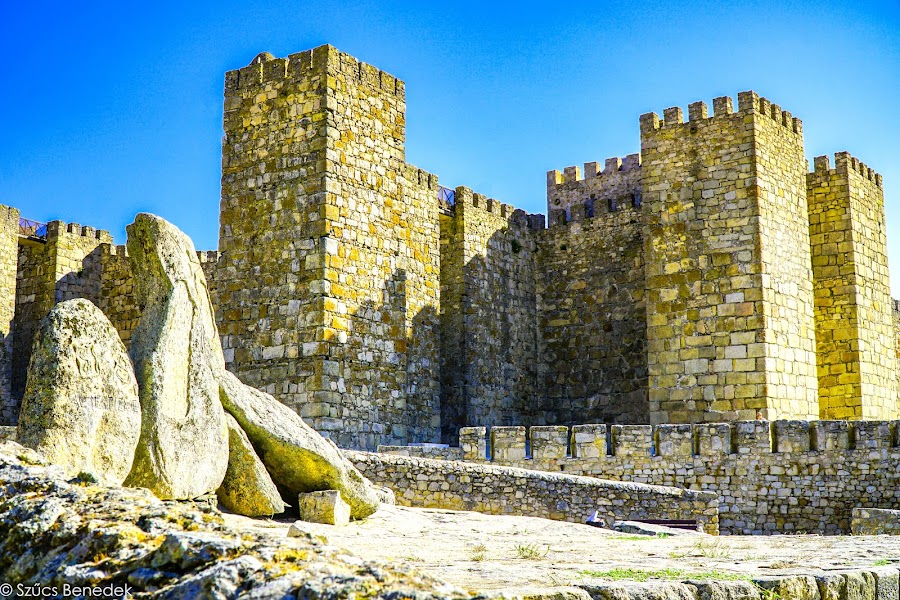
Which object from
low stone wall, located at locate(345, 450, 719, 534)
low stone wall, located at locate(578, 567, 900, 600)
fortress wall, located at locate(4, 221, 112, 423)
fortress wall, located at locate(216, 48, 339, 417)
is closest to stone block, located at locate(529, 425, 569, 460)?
low stone wall, located at locate(345, 450, 719, 534)

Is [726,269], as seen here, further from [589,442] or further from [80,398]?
[80,398]

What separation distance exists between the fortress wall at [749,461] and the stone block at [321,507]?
4922mm

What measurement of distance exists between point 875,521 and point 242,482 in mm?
7107

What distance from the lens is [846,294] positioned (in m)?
17.8

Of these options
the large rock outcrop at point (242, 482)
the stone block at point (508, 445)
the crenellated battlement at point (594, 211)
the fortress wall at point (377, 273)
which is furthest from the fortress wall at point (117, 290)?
the large rock outcrop at point (242, 482)

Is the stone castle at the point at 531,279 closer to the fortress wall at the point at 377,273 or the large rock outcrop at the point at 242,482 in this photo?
the fortress wall at the point at 377,273

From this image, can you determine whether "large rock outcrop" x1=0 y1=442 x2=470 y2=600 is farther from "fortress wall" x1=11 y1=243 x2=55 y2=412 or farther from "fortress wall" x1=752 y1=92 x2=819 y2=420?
"fortress wall" x1=11 y1=243 x2=55 y2=412

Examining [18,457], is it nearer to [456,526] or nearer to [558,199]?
[456,526]

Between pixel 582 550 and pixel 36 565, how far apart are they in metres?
4.36

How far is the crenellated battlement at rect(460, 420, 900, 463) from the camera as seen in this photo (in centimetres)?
1349

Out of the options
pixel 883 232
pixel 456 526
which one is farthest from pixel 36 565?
pixel 883 232

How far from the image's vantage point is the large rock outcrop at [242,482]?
8.48 metres

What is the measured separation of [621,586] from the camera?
15.3ft

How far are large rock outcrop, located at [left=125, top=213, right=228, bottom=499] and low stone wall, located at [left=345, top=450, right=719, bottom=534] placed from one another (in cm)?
391
